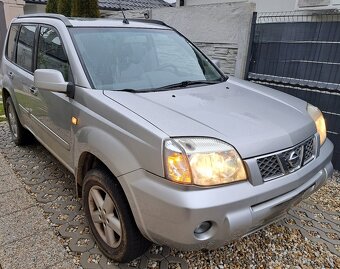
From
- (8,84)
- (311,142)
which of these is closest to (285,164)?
(311,142)

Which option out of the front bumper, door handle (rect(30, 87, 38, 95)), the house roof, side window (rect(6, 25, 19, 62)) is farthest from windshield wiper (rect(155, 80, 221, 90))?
the house roof

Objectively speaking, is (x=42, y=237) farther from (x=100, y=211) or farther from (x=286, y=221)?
(x=286, y=221)

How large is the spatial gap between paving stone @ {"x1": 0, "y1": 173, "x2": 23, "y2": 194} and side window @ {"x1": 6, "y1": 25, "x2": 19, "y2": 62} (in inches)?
57.7

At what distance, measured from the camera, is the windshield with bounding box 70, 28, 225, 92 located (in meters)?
2.39

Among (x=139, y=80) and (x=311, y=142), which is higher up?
(x=139, y=80)

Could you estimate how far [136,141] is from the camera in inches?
71.0

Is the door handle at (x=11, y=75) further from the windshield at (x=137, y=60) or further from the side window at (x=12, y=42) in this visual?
the windshield at (x=137, y=60)

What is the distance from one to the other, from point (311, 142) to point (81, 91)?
5.62 feet

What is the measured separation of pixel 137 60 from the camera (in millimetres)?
2623

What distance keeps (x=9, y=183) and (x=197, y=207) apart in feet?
8.47

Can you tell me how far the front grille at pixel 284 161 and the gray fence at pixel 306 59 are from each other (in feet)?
6.77

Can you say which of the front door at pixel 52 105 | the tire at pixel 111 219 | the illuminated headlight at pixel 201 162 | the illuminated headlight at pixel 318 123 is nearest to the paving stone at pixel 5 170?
the front door at pixel 52 105

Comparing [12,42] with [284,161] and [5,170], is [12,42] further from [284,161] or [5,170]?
[284,161]

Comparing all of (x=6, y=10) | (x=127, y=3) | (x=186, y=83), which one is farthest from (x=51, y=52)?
(x=127, y=3)
